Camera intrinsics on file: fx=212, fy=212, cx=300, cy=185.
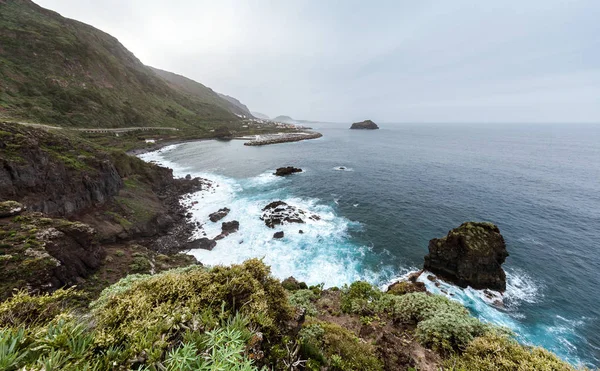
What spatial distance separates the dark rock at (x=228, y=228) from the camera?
92.3 feet

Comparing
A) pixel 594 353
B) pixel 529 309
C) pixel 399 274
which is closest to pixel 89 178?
pixel 399 274

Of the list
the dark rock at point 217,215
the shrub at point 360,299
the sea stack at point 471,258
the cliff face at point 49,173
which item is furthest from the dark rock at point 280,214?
the cliff face at point 49,173

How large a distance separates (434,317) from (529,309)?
17785 mm

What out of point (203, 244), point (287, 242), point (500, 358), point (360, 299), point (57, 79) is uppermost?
point (57, 79)

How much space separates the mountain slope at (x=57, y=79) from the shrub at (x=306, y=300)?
68.2 meters

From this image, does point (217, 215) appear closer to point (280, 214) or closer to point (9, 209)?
point (280, 214)

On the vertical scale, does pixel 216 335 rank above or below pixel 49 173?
above

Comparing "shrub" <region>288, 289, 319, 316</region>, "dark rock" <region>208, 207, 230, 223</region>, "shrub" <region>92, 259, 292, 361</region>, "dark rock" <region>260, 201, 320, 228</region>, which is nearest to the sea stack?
"shrub" <region>288, 289, 319, 316</region>

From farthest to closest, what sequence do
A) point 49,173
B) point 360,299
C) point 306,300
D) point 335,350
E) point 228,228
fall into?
point 228,228
point 49,173
point 306,300
point 360,299
point 335,350

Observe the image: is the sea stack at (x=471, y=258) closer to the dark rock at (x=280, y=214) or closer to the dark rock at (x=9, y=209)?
the dark rock at (x=280, y=214)

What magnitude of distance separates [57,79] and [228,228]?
8838cm

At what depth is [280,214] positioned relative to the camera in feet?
108

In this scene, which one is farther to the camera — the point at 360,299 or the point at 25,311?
the point at 360,299

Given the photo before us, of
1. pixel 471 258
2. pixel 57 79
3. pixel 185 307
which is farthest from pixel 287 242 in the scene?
pixel 57 79
